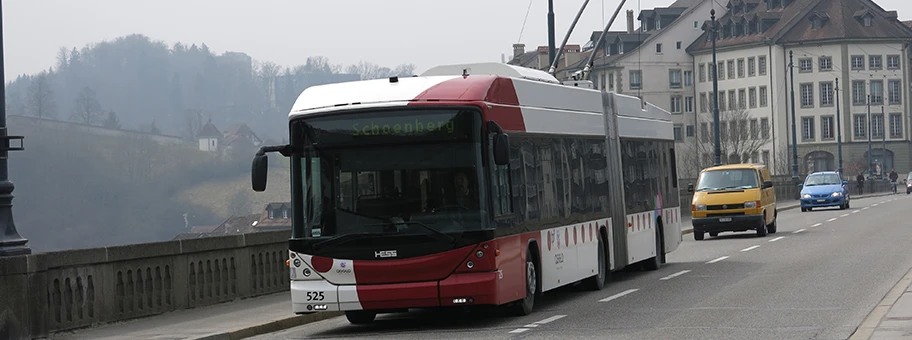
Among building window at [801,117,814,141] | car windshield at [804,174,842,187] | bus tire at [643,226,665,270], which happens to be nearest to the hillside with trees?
car windshield at [804,174,842,187]

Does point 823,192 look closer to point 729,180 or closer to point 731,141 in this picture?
point 729,180

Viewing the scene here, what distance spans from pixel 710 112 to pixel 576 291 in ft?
395

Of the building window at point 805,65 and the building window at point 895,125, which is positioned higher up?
the building window at point 805,65

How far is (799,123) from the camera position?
443ft

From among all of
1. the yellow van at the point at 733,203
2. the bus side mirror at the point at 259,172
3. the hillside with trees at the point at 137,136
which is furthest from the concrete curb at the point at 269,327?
the hillside with trees at the point at 137,136

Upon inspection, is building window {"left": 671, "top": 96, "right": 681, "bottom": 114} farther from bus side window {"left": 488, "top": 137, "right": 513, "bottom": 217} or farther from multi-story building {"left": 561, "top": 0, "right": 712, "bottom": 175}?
bus side window {"left": 488, "top": 137, "right": 513, "bottom": 217}

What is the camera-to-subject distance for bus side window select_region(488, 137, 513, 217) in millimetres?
15680

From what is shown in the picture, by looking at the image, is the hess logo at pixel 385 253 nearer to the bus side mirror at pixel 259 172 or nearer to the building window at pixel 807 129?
the bus side mirror at pixel 259 172

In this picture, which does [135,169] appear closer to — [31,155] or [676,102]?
[31,155]

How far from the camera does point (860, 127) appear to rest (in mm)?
134625

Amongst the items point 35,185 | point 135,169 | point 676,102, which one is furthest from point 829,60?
point 35,185

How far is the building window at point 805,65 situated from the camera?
441ft

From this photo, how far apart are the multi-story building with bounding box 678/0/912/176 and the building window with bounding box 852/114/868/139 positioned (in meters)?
→ 0.09

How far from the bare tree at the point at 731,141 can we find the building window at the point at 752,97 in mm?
1382
